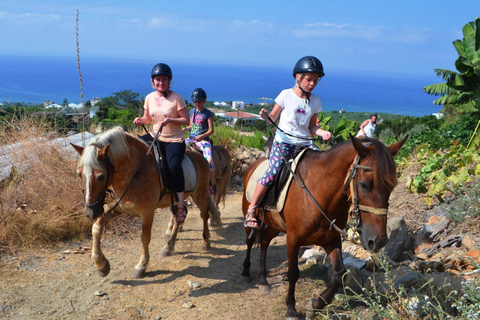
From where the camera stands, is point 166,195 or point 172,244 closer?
point 166,195

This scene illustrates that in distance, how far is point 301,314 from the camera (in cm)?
452

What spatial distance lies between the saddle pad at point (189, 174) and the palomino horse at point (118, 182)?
0.40 metres

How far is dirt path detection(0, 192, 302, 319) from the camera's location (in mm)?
4523

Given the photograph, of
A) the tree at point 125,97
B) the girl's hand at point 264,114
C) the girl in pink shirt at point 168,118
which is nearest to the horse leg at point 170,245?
the girl in pink shirt at point 168,118

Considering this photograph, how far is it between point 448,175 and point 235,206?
502cm

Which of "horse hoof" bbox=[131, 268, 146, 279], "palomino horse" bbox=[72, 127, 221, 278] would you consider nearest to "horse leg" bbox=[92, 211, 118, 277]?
"palomino horse" bbox=[72, 127, 221, 278]

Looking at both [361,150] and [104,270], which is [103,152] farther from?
[361,150]

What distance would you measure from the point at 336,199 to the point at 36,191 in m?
5.87

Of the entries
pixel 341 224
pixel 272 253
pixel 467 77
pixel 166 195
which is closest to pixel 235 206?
pixel 272 253

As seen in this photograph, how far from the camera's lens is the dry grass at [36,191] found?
20.2ft

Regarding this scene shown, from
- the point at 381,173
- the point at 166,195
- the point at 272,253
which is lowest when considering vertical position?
the point at 272,253

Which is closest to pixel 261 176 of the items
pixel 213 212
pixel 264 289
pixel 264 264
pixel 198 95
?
pixel 264 264

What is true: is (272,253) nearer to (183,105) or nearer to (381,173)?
(183,105)

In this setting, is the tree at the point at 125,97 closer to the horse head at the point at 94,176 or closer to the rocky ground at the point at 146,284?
the rocky ground at the point at 146,284
